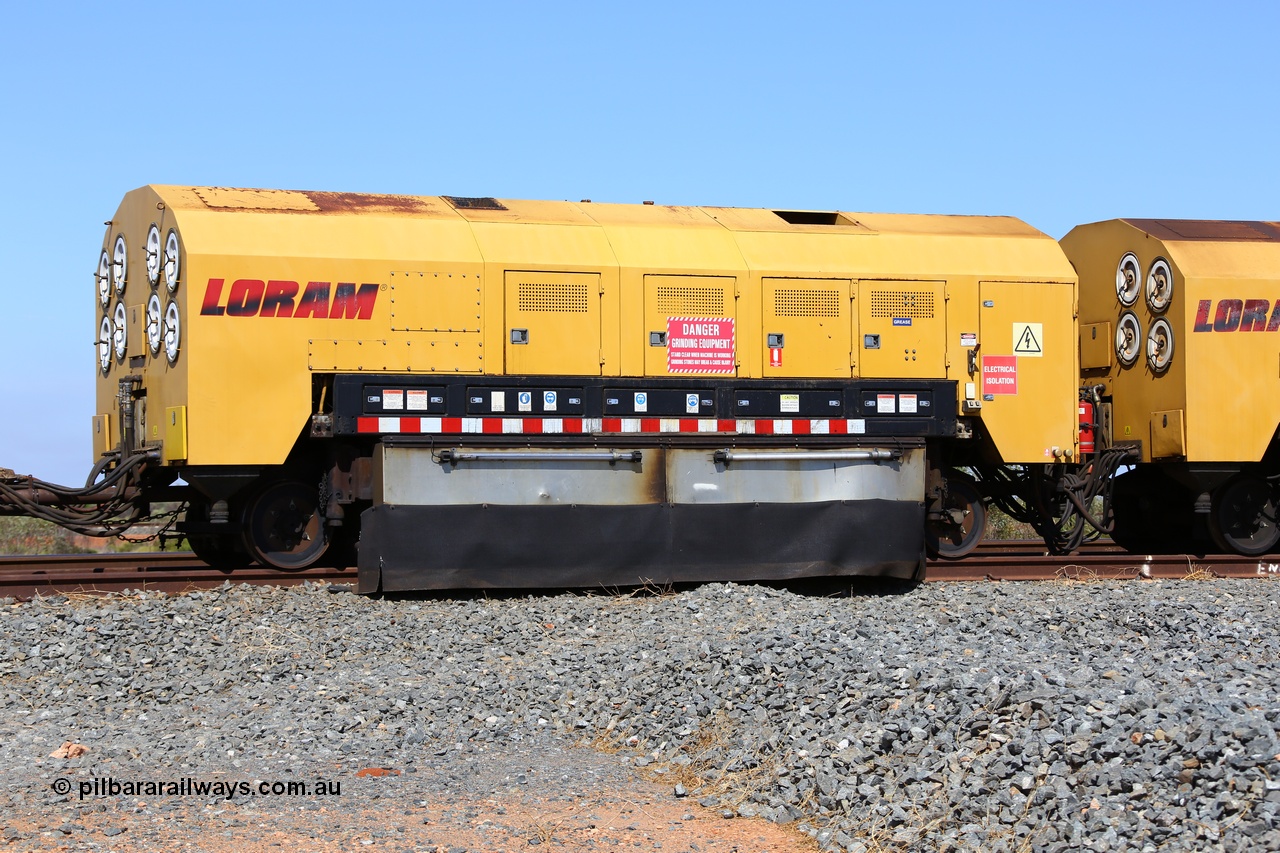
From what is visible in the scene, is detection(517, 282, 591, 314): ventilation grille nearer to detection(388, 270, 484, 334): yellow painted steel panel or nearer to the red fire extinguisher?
detection(388, 270, 484, 334): yellow painted steel panel

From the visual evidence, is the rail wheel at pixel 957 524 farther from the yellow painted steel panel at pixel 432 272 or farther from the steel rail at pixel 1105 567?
the yellow painted steel panel at pixel 432 272

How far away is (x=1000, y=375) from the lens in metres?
12.9

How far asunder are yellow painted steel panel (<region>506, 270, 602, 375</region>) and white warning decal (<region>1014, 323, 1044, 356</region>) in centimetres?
434

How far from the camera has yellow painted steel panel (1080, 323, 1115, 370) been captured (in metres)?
14.4

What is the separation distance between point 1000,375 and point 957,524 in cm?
159

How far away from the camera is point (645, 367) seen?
11945 mm

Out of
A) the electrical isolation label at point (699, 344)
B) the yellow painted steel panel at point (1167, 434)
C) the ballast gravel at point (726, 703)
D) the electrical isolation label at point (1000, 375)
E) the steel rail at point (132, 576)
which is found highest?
the electrical isolation label at point (699, 344)

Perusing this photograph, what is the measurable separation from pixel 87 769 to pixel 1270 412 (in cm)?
1198

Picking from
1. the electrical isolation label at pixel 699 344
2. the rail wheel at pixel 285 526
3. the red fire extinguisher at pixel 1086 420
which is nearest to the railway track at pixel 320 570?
the rail wheel at pixel 285 526

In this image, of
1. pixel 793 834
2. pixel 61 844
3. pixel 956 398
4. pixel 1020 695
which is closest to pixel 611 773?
pixel 793 834

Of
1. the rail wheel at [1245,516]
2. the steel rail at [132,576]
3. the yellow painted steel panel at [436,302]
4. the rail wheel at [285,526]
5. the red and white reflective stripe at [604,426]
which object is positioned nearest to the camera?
the steel rail at [132,576]

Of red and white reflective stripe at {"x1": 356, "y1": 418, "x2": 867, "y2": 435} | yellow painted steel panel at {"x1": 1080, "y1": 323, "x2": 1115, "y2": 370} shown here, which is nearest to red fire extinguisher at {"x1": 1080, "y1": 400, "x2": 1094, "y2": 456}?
yellow painted steel panel at {"x1": 1080, "y1": 323, "x2": 1115, "y2": 370}

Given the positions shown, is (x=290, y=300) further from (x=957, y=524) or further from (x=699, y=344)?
(x=957, y=524)

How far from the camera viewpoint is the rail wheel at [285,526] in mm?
11609
